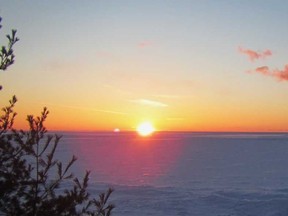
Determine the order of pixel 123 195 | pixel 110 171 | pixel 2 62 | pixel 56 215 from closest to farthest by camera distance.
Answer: pixel 2 62 → pixel 56 215 → pixel 123 195 → pixel 110 171

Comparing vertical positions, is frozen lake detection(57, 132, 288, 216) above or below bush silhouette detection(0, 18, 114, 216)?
below

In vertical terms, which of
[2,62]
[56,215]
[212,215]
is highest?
[2,62]

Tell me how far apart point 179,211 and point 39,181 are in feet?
41.7

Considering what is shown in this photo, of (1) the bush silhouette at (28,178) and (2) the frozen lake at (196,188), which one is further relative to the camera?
(2) the frozen lake at (196,188)

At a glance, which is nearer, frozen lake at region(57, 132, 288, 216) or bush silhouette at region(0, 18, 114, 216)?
bush silhouette at region(0, 18, 114, 216)

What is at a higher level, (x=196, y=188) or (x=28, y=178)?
(x=28, y=178)

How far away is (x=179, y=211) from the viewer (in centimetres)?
1672

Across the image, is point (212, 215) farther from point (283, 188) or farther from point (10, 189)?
point (10, 189)

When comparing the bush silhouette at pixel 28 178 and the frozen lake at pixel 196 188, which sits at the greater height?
the bush silhouette at pixel 28 178

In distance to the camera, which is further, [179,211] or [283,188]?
[283,188]

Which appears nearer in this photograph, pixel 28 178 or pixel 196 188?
pixel 28 178

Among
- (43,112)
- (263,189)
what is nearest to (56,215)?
(43,112)

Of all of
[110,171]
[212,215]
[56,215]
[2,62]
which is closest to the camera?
[2,62]

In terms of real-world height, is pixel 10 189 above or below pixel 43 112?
below
